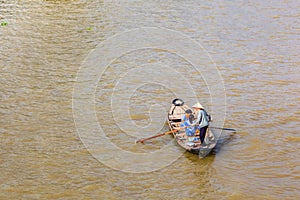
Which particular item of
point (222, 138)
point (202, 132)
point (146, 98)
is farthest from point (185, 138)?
point (146, 98)

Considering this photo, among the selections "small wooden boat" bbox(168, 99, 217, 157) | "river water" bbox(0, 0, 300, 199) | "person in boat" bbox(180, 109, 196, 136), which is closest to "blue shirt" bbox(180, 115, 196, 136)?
"person in boat" bbox(180, 109, 196, 136)

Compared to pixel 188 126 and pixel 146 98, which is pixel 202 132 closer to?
pixel 188 126

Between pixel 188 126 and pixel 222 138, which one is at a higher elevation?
pixel 188 126

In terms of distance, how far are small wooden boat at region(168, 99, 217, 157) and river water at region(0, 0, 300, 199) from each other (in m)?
0.30

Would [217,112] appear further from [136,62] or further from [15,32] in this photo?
[15,32]

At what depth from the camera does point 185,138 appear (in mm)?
12094

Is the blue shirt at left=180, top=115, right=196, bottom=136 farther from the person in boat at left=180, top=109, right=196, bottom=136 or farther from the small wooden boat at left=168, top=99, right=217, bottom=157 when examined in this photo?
the small wooden boat at left=168, top=99, right=217, bottom=157

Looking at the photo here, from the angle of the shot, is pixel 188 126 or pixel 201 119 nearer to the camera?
pixel 201 119

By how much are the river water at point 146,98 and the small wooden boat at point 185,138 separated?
298 millimetres

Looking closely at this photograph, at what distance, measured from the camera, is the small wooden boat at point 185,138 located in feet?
38.3

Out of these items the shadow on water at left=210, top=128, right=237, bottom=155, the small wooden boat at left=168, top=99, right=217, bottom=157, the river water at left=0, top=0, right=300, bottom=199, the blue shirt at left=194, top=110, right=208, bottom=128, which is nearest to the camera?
the river water at left=0, top=0, right=300, bottom=199

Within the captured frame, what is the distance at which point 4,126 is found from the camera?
42.2 feet

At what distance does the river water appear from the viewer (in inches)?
427

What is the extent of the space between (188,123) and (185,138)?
1.36ft
